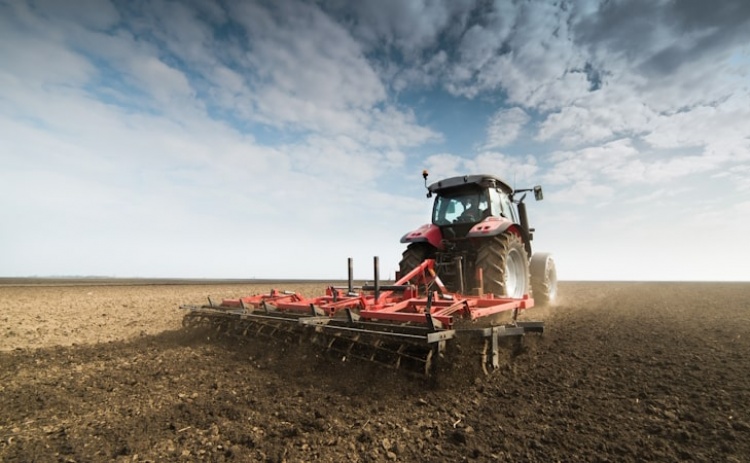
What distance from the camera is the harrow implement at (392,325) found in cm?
325

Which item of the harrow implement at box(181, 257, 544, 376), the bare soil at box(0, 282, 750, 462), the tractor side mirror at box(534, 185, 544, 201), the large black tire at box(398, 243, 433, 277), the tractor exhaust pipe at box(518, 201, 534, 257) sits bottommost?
the bare soil at box(0, 282, 750, 462)

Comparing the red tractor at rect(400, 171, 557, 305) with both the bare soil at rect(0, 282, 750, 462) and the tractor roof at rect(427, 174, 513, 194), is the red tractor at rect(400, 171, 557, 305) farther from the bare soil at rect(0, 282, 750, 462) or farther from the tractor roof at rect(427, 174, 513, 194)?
the bare soil at rect(0, 282, 750, 462)

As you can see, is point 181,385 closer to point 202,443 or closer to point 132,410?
point 132,410

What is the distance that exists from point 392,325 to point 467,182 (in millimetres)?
3851

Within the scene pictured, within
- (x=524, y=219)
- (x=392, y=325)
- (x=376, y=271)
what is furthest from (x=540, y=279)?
(x=392, y=325)

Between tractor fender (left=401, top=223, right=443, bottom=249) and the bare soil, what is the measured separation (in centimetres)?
223

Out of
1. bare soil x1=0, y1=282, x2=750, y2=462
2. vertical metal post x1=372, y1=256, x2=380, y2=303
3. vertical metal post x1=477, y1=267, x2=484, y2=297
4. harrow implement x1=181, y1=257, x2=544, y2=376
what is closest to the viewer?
bare soil x1=0, y1=282, x2=750, y2=462

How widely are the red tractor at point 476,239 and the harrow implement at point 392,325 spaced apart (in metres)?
0.55

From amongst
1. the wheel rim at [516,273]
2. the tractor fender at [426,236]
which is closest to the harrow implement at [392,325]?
the tractor fender at [426,236]

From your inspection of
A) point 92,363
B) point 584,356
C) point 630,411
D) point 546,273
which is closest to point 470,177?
point 546,273

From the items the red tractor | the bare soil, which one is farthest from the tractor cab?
the bare soil

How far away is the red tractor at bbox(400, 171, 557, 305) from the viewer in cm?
561

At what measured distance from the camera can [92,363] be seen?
4.23 metres

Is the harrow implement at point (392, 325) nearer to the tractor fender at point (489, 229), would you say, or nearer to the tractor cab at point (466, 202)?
the tractor fender at point (489, 229)
